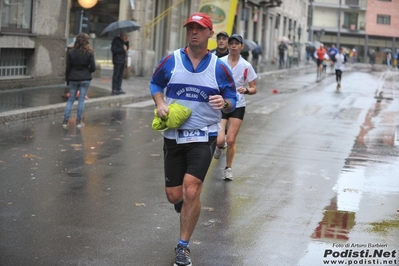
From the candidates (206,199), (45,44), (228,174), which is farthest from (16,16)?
(206,199)

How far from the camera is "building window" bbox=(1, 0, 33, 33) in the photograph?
20.6 meters

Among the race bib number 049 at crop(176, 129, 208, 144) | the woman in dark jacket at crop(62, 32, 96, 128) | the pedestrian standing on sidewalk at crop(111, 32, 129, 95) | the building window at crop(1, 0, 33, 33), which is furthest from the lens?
the pedestrian standing on sidewalk at crop(111, 32, 129, 95)

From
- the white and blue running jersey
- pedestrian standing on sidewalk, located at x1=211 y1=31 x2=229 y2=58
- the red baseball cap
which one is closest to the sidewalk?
pedestrian standing on sidewalk, located at x1=211 y1=31 x2=229 y2=58

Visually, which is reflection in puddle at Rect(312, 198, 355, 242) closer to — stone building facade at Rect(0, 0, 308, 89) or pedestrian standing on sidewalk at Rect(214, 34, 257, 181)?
pedestrian standing on sidewalk at Rect(214, 34, 257, 181)

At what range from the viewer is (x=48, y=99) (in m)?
18.9

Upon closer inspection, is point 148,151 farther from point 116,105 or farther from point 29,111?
point 116,105

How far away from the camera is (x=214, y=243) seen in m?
6.70

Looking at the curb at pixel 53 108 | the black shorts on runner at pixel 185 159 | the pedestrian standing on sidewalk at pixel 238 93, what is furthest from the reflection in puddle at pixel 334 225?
the curb at pixel 53 108

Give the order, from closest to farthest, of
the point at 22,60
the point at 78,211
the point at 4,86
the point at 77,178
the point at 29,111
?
the point at 78,211 < the point at 77,178 < the point at 29,111 < the point at 4,86 < the point at 22,60

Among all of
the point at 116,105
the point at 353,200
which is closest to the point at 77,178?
the point at 353,200

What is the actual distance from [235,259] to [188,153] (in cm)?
91

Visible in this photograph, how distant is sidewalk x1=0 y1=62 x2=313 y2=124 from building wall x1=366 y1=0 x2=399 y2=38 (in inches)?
2916

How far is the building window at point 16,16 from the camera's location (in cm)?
2058

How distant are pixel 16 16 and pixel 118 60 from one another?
10.1ft
